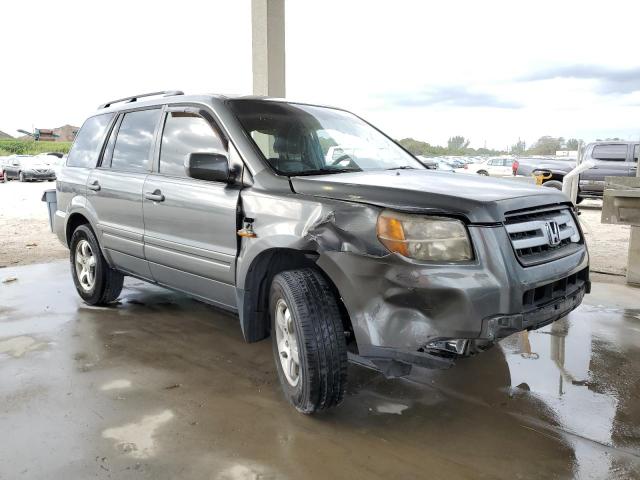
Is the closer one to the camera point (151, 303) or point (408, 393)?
point (408, 393)

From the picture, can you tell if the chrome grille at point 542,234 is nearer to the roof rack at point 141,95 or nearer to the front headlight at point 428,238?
the front headlight at point 428,238

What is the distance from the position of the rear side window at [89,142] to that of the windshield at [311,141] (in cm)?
185

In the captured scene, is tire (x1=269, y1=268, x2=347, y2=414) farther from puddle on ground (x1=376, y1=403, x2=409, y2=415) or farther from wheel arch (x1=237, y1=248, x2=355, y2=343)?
puddle on ground (x1=376, y1=403, x2=409, y2=415)

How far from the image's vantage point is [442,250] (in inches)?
100

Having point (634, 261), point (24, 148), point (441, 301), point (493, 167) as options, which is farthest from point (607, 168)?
point (24, 148)

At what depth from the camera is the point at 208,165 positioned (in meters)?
3.19

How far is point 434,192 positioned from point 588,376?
6.25 ft

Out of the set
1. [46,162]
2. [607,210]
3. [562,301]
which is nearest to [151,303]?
[562,301]

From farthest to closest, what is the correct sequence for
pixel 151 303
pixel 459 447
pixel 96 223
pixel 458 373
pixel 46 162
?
pixel 46 162, pixel 151 303, pixel 96 223, pixel 458 373, pixel 459 447

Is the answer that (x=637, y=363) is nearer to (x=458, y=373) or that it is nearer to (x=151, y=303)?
(x=458, y=373)

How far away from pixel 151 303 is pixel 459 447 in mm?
3528

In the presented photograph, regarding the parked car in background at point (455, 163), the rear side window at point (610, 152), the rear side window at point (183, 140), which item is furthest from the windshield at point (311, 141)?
the parked car in background at point (455, 163)

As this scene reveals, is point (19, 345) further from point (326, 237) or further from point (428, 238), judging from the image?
point (428, 238)

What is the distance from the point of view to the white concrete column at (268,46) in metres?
9.48
